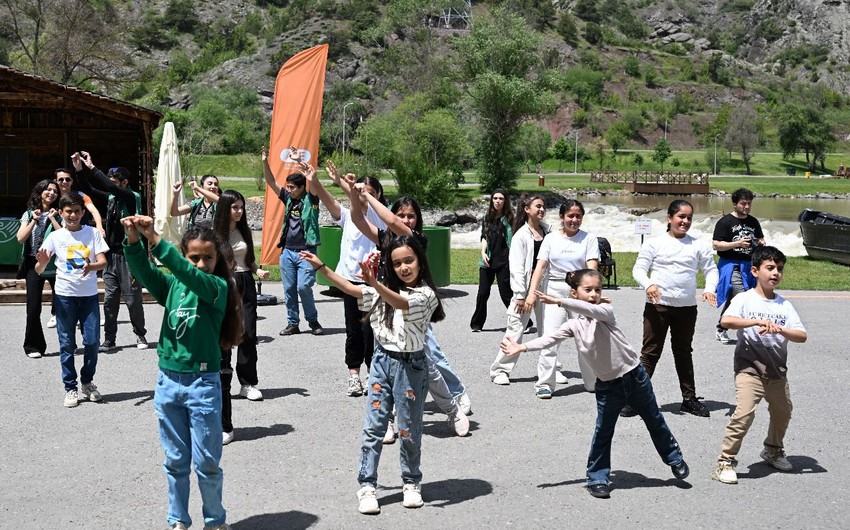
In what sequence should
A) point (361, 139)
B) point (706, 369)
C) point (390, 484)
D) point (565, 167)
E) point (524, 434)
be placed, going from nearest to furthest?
point (390, 484) → point (524, 434) → point (706, 369) → point (361, 139) → point (565, 167)

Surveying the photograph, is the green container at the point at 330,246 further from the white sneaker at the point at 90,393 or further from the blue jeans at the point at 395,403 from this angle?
the blue jeans at the point at 395,403

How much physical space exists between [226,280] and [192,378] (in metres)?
0.55

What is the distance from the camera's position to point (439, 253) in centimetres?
1473

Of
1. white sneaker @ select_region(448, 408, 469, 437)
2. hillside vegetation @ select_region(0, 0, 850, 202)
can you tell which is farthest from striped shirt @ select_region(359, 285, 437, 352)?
hillside vegetation @ select_region(0, 0, 850, 202)

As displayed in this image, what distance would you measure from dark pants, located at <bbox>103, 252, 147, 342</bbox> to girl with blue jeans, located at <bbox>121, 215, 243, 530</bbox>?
18.3 feet

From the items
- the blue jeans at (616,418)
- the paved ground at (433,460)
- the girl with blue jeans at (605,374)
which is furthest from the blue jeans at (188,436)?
the blue jeans at (616,418)

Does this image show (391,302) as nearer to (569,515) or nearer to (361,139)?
(569,515)

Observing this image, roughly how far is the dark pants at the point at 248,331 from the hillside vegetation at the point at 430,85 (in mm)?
33875

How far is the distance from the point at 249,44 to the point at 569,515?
6350 inches

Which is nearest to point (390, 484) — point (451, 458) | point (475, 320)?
point (451, 458)

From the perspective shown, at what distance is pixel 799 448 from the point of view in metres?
6.62

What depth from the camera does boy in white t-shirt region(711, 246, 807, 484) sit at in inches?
232

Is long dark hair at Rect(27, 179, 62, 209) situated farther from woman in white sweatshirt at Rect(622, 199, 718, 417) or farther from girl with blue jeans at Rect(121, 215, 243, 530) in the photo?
woman in white sweatshirt at Rect(622, 199, 718, 417)

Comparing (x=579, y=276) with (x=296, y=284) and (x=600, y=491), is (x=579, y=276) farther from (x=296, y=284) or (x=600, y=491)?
(x=296, y=284)
